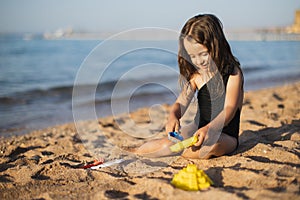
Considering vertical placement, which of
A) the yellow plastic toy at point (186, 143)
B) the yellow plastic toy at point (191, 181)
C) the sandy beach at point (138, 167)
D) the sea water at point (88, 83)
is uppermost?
the yellow plastic toy at point (186, 143)

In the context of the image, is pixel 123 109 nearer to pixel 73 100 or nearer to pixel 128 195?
pixel 73 100

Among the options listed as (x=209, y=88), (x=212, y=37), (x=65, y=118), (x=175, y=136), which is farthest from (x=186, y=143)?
(x=65, y=118)

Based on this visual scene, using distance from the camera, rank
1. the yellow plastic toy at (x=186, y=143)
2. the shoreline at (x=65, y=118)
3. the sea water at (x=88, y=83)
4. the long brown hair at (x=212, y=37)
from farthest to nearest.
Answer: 1. the sea water at (x=88, y=83)
2. the shoreline at (x=65, y=118)
3. the long brown hair at (x=212, y=37)
4. the yellow plastic toy at (x=186, y=143)

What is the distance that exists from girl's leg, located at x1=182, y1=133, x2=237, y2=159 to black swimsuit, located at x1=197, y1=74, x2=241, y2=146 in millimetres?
98

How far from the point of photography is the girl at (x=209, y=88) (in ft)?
8.96

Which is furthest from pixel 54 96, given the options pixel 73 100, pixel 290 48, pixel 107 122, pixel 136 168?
pixel 290 48

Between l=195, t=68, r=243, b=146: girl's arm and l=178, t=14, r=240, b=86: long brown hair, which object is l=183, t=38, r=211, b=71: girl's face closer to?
l=178, t=14, r=240, b=86: long brown hair

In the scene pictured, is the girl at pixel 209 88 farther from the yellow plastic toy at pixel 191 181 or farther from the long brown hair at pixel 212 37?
the yellow plastic toy at pixel 191 181

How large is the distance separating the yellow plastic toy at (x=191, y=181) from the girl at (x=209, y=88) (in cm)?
45

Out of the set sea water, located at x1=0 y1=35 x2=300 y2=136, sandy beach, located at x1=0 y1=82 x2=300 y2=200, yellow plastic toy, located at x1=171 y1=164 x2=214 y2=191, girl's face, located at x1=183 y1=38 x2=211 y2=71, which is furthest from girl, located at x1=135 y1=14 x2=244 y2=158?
sea water, located at x1=0 y1=35 x2=300 y2=136

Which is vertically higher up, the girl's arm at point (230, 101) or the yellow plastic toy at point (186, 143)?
the girl's arm at point (230, 101)

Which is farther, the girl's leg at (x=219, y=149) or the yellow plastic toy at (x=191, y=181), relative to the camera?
the girl's leg at (x=219, y=149)

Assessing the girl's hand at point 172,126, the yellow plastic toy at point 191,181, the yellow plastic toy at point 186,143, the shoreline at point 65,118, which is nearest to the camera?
the yellow plastic toy at point 191,181

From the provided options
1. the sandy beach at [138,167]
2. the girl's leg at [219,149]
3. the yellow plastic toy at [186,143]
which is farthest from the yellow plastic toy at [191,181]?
the girl's leg at [219,149]
